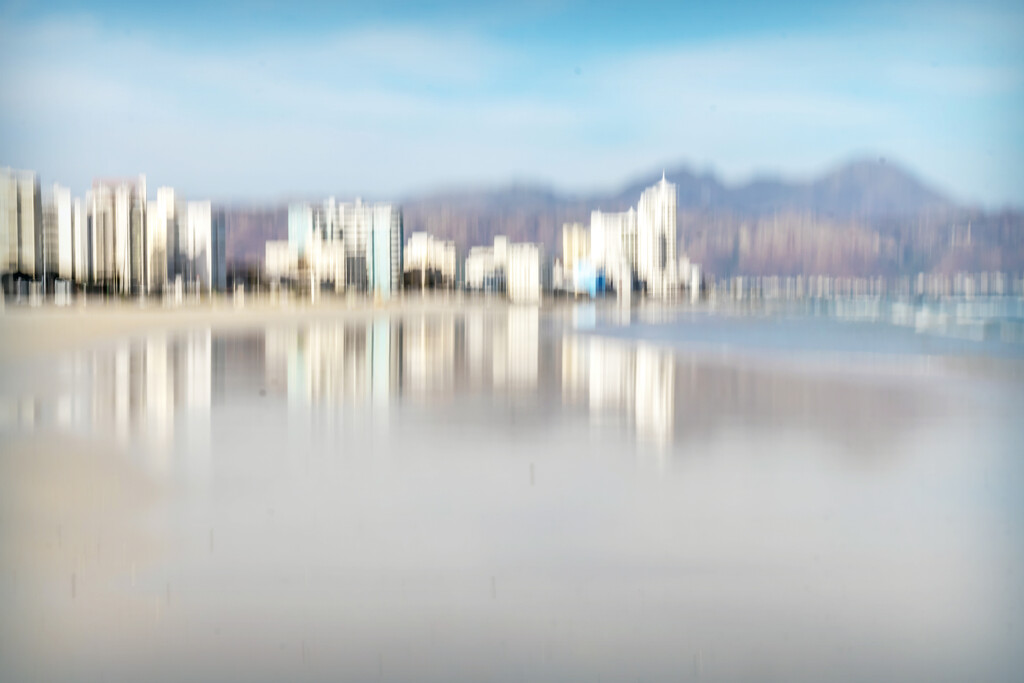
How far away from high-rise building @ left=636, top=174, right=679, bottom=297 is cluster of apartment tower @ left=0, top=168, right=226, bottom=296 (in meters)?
82.3

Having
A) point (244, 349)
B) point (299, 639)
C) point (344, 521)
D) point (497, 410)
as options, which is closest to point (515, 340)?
point (244, 349)

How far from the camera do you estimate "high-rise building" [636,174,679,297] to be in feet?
542

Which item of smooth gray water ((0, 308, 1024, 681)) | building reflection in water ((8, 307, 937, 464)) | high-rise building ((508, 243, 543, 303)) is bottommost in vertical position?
building reflection in water ((8, 307, 937, 464))

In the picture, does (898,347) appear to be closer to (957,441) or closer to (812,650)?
(957,441)

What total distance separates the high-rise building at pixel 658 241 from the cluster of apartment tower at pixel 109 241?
8235 cm

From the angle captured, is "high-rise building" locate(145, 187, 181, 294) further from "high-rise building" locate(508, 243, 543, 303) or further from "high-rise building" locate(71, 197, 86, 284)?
"high-rise building" locate(508, 243, 543, 303)

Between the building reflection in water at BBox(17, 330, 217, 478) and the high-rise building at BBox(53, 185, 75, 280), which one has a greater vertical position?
the high-rise building at BBox(53, 185, 75, 280)

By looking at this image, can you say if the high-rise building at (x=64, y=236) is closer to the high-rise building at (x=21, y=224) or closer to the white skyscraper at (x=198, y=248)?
the high-rise building at (x=21, y=224)

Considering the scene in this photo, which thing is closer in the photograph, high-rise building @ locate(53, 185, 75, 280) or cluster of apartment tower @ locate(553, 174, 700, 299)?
high-rise building @ locate(53, 185, 75, 280)

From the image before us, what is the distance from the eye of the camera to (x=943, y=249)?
119 meters

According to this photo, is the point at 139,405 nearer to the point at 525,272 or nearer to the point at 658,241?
the point at 525,272

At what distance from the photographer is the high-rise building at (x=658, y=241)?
542ft

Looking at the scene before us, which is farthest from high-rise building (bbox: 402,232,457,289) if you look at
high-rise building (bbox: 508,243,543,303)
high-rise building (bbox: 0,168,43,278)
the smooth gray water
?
the smooth gray water

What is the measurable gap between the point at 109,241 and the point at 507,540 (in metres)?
102
